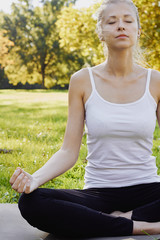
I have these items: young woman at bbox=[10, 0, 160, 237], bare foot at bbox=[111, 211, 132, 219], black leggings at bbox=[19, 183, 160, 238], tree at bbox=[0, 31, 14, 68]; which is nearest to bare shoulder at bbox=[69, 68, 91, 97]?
young woman at bbox=[10, 0, 160, 237]

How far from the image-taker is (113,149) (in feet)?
7.18

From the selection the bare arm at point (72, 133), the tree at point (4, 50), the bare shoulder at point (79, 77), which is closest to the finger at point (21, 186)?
the bare arm at point (72, 133)

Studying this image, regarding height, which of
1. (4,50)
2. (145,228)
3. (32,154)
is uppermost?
(4,50)

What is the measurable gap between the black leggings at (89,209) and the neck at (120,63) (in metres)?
0.76

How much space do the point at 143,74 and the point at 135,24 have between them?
34 cm

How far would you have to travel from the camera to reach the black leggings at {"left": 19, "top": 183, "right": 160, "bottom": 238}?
200cm

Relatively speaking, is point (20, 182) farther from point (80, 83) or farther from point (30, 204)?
point (80, 83)

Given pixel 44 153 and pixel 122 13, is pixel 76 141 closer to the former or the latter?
pixel 122 13

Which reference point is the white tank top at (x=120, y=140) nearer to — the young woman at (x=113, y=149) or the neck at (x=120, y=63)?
the young woman at (x=113, y=149)

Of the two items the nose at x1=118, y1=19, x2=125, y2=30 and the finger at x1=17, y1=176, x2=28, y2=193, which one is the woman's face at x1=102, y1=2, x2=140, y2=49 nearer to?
the nose at x1=118, y1=19, x2=125, y2=30

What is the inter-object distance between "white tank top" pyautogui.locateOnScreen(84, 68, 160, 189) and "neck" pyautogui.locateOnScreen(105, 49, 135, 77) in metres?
0.23

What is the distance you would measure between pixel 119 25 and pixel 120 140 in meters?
0.70

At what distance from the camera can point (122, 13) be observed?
2207 millimetres

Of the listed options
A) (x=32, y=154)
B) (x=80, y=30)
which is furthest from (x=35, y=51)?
(x=32, y=154)
